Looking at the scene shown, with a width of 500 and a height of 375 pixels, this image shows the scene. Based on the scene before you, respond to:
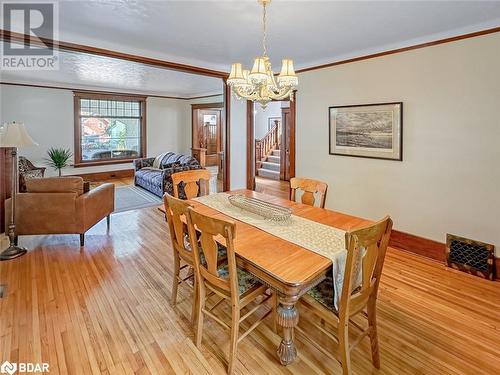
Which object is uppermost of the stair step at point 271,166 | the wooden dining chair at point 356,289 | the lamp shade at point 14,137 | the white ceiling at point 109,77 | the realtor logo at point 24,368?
the white ceiling at point 109,77

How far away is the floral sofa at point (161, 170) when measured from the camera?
232 inches

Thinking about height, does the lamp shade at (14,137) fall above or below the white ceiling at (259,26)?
below

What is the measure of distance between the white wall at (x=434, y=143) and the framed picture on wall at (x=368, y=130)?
3.5 inches

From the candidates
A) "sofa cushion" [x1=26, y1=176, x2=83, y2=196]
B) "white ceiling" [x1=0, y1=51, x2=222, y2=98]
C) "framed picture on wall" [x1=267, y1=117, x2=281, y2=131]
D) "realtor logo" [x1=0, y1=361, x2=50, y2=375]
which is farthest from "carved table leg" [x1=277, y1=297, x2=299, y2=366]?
"framed picture on wall" [x1=267, y1=117, x2=281, y2=131]

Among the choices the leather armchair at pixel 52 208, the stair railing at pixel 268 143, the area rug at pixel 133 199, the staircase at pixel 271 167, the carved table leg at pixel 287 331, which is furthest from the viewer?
the stair railing at pixel 268 143

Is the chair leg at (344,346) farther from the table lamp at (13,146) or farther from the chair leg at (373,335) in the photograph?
the table lamp at (13,146)

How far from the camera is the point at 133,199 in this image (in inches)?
238

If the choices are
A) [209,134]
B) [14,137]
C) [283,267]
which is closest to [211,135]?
[209,134]

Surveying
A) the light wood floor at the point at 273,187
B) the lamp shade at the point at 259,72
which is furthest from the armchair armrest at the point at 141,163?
the lamp shade at the point at 259,72

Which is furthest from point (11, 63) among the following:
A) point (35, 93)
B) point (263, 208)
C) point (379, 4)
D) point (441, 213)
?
point (441, 213)

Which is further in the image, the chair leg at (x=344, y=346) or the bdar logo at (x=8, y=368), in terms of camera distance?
the bdar logo at (x=8, y=368)

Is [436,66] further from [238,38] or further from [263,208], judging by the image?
[263,208]

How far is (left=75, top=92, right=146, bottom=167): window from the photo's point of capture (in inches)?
313

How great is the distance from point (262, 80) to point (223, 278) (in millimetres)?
1501
